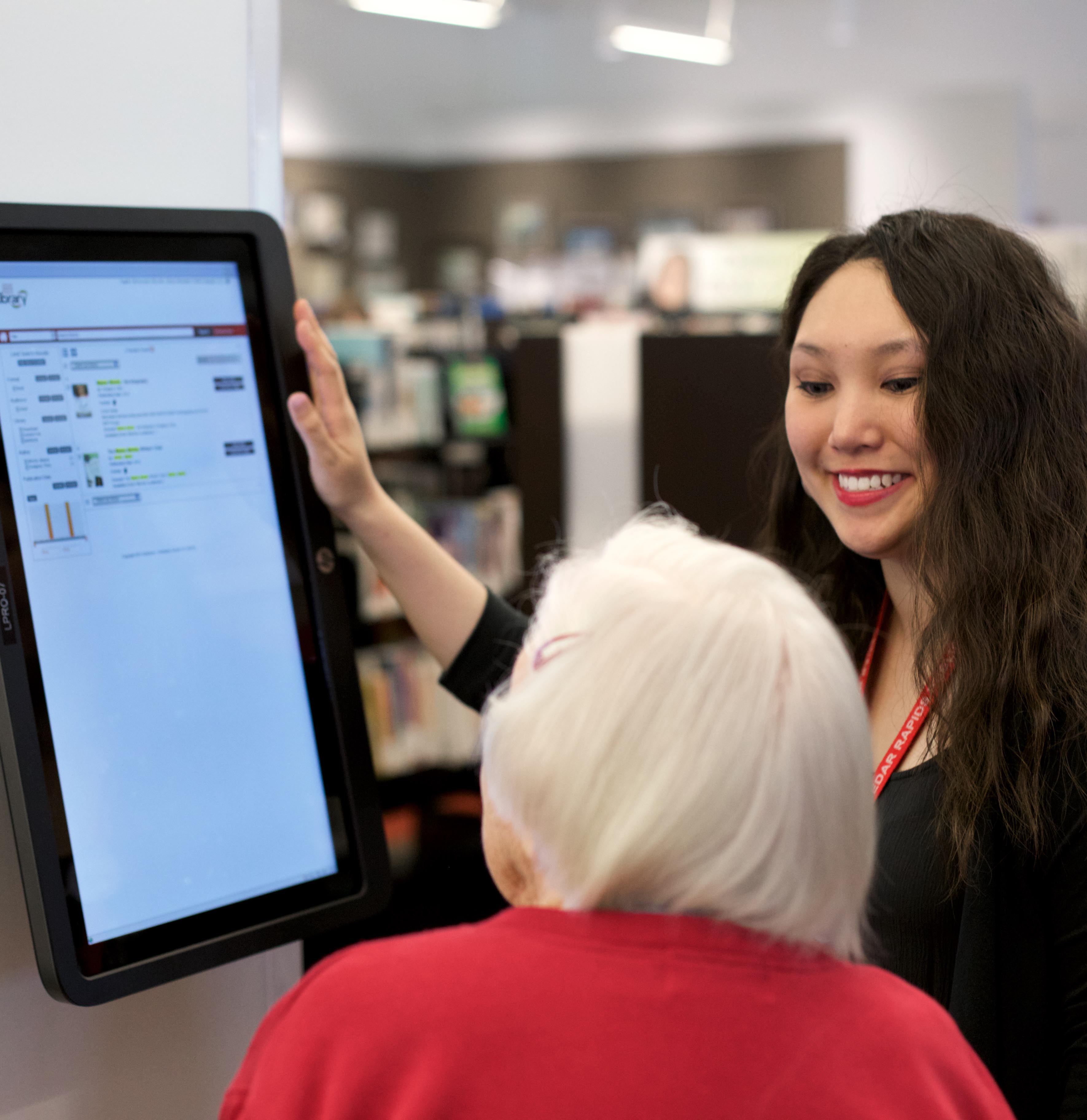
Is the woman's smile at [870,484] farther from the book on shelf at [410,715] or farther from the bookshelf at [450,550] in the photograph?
the book on shelf at [410,715]

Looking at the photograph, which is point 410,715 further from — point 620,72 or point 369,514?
point 620,72

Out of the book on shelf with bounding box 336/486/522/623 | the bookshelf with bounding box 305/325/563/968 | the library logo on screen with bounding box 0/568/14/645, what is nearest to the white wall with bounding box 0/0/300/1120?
the library logo on screen with bounding box 0/568/14/645

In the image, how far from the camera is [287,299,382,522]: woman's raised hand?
1.14m

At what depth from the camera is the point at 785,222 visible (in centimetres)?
925

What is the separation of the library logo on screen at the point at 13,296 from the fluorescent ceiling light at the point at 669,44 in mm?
7191

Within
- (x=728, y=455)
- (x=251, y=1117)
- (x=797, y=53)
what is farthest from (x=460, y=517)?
(x=797, y=53)

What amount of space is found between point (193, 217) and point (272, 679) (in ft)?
1.44

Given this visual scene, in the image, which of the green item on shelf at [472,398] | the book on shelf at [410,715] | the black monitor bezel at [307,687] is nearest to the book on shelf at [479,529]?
the green item on shelf at [472,398]

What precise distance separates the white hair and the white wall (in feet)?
1.92

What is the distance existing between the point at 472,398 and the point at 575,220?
19.6ft

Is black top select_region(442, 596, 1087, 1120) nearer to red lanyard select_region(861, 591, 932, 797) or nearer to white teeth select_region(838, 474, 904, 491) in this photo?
red lanyard select_region(861, 591, 932, 797)

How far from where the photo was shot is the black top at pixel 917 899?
116cm

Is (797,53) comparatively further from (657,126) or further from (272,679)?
(272,679)

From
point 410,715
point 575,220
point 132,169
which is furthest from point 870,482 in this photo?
point 575,220
